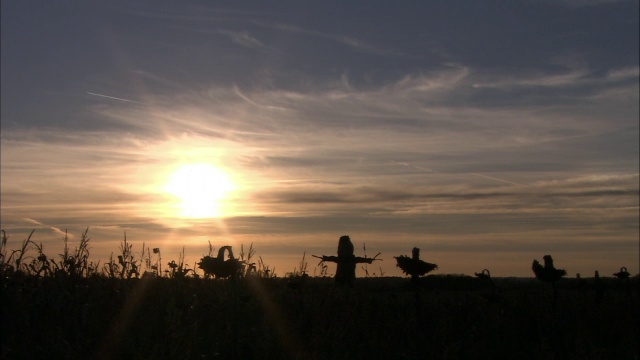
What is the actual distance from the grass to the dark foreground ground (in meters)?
0.02

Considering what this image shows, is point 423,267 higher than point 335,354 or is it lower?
higher

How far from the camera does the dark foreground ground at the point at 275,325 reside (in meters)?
8.37

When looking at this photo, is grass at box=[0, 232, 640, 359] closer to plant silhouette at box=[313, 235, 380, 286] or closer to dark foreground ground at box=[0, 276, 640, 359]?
dark foreground ground at box=[0, 276, 640, 359]

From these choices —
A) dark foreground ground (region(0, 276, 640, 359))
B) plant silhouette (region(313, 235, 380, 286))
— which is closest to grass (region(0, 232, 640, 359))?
dark foreground ground (region(0, 276, 640, 359))

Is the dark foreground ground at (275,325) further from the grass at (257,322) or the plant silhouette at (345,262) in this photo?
the plant silhouette at (345,262)

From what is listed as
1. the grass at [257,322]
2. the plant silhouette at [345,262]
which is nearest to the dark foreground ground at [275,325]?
the grass at [257,322]

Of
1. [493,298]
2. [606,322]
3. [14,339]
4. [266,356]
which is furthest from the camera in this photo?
[606,322]

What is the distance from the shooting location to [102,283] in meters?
10.6

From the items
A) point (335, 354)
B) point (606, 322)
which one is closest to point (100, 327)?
point (335, 354)

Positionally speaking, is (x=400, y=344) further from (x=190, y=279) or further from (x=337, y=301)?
(x=190, y=279)

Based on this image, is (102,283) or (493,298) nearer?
(493,298)

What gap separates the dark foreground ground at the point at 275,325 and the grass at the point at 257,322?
0.06 ft

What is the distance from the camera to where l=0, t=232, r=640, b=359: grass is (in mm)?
8422

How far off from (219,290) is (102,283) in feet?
6.75
